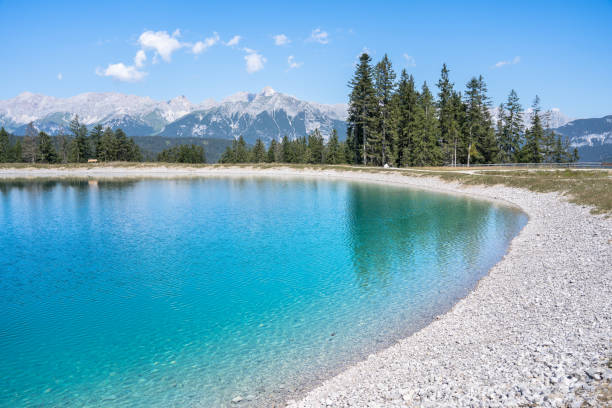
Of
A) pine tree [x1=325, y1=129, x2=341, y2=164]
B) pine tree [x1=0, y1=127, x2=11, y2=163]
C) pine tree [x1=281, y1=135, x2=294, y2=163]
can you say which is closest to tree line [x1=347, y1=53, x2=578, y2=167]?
pine tree [x1=325, y1=129, x2=341, y2=164]

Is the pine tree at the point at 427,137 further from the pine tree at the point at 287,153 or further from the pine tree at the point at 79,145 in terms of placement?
the pine tree at the point at 79,145

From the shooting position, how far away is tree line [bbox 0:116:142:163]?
Result: 145m

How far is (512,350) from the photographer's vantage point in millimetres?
10516

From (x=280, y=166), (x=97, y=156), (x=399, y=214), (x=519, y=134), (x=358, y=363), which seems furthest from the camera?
(x=97, y=156)

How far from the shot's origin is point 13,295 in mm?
17891

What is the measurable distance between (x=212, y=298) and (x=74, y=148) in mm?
159111

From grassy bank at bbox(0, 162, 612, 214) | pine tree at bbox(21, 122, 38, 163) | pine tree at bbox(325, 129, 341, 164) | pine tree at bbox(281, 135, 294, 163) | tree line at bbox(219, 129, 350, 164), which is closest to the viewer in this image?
grassy bank at bbox(0, 162, 612, 214)

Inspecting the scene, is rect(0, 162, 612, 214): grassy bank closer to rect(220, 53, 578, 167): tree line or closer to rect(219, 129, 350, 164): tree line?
rect(220, 53, 578, 167): tree line

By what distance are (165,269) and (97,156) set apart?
147879mm

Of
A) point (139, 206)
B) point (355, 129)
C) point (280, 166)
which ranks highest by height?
point (355, 129)

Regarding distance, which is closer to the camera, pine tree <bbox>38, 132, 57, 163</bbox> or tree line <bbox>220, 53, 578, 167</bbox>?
tree line <bbox>220, 53, 578, 167</bbox>

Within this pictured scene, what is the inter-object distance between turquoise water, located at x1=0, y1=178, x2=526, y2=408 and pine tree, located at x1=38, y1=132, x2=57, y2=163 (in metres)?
131

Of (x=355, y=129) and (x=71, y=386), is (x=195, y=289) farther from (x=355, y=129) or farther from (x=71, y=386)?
(x=355, y=129)

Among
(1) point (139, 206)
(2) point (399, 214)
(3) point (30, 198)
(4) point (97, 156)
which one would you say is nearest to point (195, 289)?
(2) point (399, 214)
